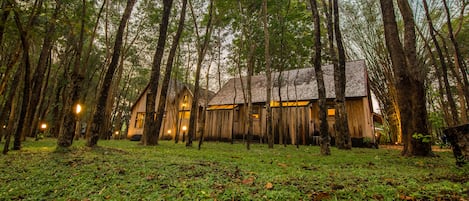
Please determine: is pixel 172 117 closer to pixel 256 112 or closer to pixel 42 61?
pixel 256 112

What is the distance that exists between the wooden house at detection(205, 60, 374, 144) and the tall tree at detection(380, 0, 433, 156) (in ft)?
19.4

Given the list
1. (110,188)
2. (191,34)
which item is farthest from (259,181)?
(191,34)

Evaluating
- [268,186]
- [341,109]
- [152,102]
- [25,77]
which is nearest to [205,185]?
[268,186]

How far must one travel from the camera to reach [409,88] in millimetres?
5930

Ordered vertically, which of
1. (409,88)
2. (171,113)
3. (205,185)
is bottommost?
(205,185)

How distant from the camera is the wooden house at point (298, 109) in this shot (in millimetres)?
14492

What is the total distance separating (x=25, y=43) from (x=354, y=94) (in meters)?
17.1

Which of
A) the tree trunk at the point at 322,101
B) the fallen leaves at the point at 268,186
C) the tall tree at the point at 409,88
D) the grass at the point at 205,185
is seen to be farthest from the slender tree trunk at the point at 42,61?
the tall tree at the point at 409,88

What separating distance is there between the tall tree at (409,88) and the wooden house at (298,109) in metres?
5.93

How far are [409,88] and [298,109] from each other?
9.81 m

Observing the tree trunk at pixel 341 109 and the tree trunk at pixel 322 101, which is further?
the tree trunk at pixel 341 109

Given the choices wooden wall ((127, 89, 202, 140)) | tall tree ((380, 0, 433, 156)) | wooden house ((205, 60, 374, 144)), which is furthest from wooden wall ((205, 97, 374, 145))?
tall tree ((380, 0, 433, 156))

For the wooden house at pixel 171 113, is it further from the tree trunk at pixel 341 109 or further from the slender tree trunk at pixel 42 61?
the tree trunk at pixel 341 109

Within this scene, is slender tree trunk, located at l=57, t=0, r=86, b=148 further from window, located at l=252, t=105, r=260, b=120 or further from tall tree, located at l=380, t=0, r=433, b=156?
window, located at l=252, t=105, r=260, b=120
